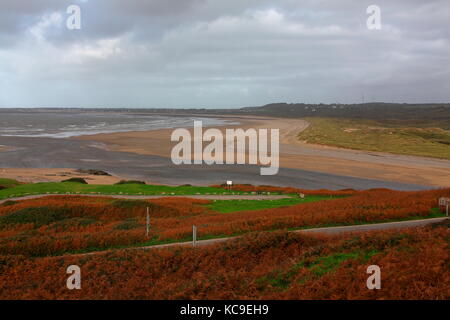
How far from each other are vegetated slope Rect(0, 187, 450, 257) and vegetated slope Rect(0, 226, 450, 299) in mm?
2634

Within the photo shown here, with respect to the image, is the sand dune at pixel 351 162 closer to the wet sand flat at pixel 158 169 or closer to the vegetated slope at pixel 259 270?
the wet sand flat at pixel 158 169

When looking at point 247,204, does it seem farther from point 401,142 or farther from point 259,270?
point 401,142

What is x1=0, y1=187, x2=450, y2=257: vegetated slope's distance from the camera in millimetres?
15617

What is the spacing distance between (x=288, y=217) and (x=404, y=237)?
6776 millimetres

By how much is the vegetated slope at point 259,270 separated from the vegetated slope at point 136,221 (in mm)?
2634

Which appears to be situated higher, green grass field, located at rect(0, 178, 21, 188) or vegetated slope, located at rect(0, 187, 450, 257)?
vegetated slope, located at rect(0, 187, 450, 257)

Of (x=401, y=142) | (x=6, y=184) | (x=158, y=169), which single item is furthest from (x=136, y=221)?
(x=401, y=142)

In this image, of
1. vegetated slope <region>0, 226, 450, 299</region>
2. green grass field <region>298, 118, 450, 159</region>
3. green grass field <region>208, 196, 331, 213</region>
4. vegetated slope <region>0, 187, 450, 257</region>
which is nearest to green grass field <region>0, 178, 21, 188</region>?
vegetated slope <region>0, 187, 450, 257</region>

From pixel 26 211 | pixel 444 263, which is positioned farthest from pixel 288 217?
pixel 26 211

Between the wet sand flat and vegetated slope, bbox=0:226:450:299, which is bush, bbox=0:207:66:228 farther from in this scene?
the wet sand flat

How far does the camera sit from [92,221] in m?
20.6

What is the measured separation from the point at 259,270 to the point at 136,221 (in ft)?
36.3

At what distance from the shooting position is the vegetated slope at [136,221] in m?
15.6

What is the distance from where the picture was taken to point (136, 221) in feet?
66.2
